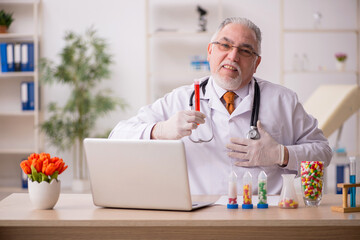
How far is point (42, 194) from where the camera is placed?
184cm

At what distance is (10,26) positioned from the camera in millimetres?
6137

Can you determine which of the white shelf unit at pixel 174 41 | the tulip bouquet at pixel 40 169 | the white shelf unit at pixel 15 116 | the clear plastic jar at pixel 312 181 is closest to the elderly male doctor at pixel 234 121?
the clear plastic jar at pixel 312 181

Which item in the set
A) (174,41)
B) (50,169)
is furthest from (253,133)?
(174,41)

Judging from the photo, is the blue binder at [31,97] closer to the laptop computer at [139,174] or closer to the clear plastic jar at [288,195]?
the laptop computer at [139,174]

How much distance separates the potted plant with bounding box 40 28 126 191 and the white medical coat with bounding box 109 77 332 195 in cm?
324

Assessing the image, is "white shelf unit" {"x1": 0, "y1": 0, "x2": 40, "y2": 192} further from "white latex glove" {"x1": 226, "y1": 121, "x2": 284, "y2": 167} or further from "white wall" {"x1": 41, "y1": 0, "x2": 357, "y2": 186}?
"white latex glove" {"x1": 226, "y1": 121, "x2": 284, "y2": 167}

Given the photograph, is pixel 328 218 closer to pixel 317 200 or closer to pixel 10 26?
pixel 317 200

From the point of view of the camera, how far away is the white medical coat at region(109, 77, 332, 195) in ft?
7.77

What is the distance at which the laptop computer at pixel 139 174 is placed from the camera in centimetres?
172

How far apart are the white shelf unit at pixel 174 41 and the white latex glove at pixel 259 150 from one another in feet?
12.6

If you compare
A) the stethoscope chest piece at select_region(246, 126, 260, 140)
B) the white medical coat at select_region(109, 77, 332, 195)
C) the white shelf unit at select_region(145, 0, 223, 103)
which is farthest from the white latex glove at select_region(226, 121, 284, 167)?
the white shelf unit at select_region(145, 0, 223, 103)

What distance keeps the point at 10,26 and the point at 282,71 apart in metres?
2.99

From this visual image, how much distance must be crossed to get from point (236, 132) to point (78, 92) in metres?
3.60

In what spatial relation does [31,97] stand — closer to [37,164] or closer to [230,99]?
[230,99]
